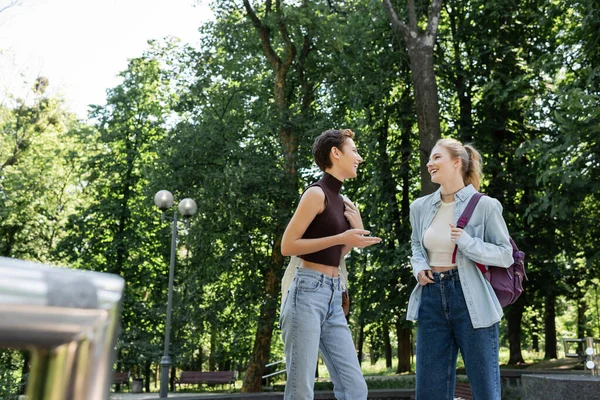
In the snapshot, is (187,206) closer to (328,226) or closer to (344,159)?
(344,159)

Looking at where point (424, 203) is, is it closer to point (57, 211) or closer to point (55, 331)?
point (55, 331)

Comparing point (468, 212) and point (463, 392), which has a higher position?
point (468, 212)

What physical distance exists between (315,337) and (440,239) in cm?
101

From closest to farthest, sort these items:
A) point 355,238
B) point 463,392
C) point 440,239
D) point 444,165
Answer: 1. point 355,238
2. point 440,239
3. point 444,165
4. point 463,392

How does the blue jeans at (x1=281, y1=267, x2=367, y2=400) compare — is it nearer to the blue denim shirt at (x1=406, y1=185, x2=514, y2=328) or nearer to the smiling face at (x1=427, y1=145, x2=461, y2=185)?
the blue denim shirt at (x1=406, y1=185, x2=514, y2=328)

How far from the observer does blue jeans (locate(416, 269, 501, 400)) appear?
408 centimetres

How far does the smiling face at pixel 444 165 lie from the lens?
450cm

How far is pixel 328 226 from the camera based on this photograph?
412cm

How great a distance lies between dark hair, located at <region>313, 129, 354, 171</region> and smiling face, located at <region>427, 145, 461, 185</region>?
1.86 ft

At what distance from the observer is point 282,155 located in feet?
64.7

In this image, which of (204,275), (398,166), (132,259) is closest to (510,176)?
(398,166)

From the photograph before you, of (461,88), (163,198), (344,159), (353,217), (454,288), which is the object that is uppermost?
(461,88)

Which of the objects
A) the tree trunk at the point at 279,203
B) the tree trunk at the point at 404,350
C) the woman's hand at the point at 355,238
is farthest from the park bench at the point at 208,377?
the woman's hand at the point at 355,238

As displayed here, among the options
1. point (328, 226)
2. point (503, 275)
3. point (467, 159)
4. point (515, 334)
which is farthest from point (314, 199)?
point (515, 334)
